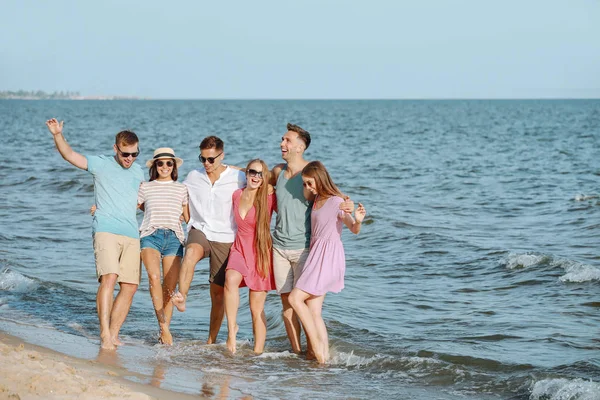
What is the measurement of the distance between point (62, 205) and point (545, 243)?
10.0m

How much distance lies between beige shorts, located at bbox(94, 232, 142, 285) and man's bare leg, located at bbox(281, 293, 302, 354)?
50.8 inches

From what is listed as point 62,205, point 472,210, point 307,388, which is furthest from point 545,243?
point 62,205

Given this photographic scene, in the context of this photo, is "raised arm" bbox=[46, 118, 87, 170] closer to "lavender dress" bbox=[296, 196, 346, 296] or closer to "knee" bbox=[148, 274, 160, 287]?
"knee" bbox=[148, 274, 160, 287]

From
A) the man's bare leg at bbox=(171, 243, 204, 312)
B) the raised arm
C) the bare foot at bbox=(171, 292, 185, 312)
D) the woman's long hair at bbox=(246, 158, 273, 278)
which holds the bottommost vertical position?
the bare foot at bbox=(171, 292, 185, 312)

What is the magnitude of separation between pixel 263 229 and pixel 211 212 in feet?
1.72

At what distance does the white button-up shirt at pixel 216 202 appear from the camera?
7043 mm

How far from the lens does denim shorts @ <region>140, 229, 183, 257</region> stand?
7.13m

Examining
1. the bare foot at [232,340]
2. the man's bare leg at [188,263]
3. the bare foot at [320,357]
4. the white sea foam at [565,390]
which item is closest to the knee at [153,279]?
the man's bare leg at [188,263]

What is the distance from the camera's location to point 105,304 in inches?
276

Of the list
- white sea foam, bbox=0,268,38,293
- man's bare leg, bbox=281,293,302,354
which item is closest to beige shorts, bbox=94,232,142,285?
man's bare leg, bbox=281,293,302,354

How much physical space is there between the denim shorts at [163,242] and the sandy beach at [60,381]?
4.12 ft

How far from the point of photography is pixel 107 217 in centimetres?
691

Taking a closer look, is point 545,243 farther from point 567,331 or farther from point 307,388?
point 307,388

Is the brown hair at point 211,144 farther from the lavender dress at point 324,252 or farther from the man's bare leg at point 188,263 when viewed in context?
the lavender dress at point 324,252
